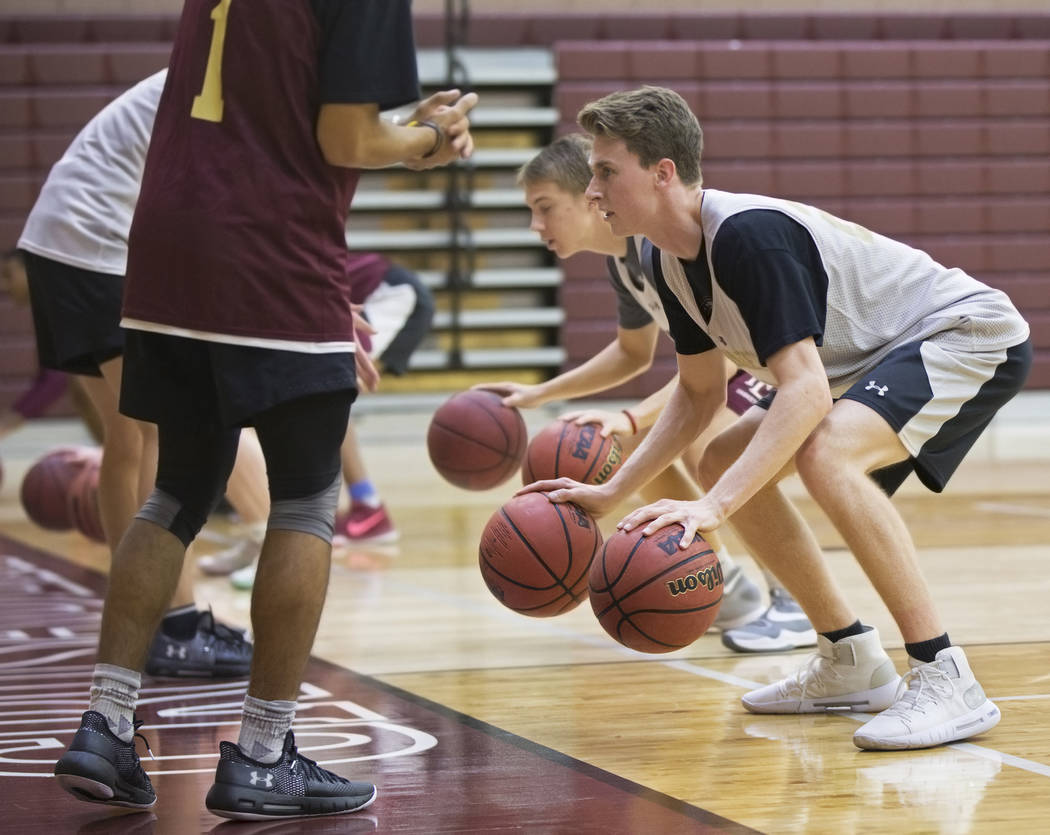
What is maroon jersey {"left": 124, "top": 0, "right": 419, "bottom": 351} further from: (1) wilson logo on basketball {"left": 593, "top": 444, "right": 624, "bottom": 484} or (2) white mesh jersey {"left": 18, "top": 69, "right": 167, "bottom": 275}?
(1) wilson logo on basketball {"left": 593, "top": 444, "right": 624, "bottom": 484}

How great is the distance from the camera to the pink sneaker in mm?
6273

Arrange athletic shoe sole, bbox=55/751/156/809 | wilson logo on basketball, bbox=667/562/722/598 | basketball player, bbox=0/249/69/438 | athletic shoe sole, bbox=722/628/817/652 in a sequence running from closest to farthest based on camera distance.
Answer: athletic shoe sole, bbox=55/751/156/809 < wilson logo on basketball, bbox=667/562/722/598 < athletic shoe sole, bbox=722/628/817/652 < basketball player, bbox=0/249/69/438

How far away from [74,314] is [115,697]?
1.36 m

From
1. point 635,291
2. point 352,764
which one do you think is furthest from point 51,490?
point 352,764

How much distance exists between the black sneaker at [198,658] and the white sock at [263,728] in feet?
4.25

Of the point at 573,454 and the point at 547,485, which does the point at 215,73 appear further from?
the point at 573,454

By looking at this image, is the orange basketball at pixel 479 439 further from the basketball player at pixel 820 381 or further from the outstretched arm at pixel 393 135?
the outstretched arm at pixel 393 135

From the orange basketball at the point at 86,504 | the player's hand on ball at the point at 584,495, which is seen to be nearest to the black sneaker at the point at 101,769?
the player's hand on ball at the point at 584,495

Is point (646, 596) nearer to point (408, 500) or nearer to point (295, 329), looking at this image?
point (295, 329)

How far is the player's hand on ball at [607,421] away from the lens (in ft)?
12.6

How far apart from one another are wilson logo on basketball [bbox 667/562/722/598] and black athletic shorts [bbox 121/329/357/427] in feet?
2.22

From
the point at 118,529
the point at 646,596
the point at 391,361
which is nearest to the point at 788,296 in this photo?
the point at 646,596

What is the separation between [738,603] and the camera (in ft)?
12.9

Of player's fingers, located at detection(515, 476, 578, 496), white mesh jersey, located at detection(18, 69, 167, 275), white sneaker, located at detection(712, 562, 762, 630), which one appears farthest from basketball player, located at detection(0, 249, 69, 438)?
player's fingers, located at detection(515, 476, 578, 496)
